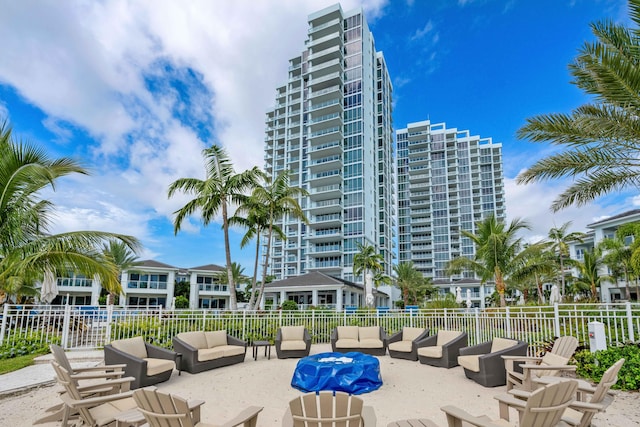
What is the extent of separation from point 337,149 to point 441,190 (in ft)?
116

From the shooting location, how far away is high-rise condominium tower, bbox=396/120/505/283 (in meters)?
73.0

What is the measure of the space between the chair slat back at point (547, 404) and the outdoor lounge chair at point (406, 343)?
6.53m

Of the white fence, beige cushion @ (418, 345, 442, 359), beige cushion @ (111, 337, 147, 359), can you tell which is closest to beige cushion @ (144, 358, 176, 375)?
beige cushion @ (111, 337, 147, 359)

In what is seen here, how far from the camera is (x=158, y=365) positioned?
24.8 feet

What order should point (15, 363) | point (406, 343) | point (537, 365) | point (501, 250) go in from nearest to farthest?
point (537, 365)
point (15, 363)
point (406, 343)
point (501, 250)

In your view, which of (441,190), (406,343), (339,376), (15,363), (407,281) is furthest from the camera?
(441,190)

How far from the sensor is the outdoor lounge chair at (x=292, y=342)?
10383 mm

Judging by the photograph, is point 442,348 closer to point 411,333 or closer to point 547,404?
point 411,333

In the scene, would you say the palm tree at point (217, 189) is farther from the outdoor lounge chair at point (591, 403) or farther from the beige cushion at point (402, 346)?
the outdoor lounge chair at point (591, 403)

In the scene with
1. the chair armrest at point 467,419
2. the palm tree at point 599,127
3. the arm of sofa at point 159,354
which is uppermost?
the palm tree at point 599,127

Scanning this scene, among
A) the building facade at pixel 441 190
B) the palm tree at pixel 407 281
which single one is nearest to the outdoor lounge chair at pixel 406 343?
the palm tree at pixel 407 281

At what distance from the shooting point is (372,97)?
5466 cm

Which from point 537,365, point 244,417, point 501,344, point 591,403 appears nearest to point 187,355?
point 244,417

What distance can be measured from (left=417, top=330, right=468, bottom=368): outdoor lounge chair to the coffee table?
105 inches
